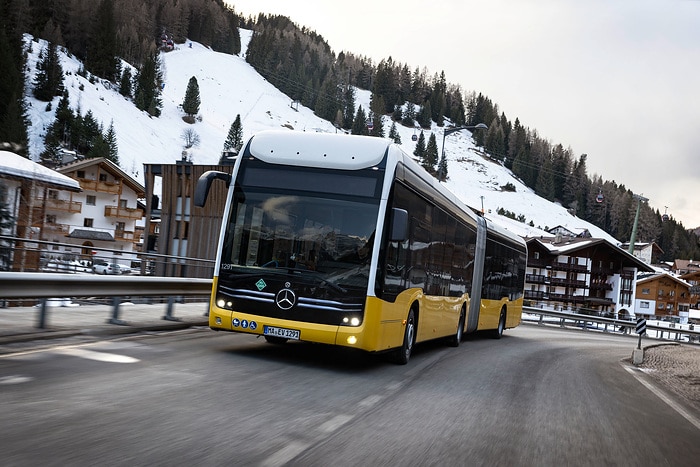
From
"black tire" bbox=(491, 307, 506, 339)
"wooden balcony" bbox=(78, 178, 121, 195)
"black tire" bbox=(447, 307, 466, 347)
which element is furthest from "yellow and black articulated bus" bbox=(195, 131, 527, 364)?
"wooden balcony" bbox=(78, 178, 121, 195)

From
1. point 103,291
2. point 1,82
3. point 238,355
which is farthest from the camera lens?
point 1,82

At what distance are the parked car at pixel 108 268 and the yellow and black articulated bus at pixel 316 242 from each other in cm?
478

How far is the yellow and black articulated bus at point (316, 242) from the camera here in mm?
9422

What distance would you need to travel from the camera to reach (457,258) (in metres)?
14.9

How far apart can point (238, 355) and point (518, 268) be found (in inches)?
605

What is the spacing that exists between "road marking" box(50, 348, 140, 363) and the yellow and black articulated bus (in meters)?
1.48

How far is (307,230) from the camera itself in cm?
959

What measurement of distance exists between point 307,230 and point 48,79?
410ft

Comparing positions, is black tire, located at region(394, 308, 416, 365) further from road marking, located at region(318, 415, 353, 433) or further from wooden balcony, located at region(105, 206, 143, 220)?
wooden balcony, located at region(105, 206, 143, 220)

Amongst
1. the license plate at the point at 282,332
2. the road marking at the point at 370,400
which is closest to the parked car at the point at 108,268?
the license plate at the point at 282,332

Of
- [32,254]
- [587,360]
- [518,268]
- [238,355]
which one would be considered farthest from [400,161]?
[518,268]

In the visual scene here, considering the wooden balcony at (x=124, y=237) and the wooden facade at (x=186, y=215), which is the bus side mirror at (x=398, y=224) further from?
the wooden balcony at (x=124, y=237)

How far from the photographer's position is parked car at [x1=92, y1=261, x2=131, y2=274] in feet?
45.7

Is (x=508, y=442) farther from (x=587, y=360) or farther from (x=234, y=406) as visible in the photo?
(x=587, y=360)
